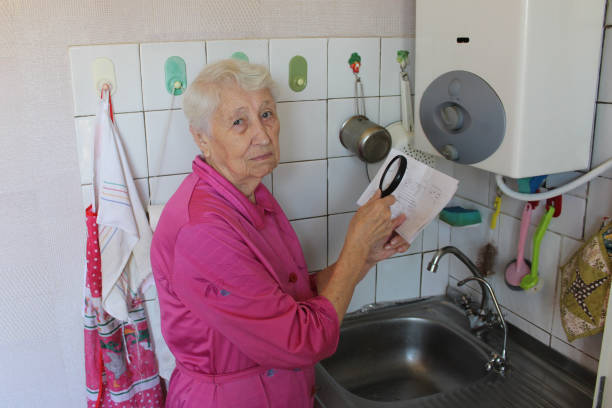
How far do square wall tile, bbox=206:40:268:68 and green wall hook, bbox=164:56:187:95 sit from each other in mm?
75

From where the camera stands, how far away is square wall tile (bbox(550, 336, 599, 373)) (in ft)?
4.61

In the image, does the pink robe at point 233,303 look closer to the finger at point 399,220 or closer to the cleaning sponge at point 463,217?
the finger at point 399,220

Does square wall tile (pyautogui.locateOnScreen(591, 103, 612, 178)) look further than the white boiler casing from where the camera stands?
Yes

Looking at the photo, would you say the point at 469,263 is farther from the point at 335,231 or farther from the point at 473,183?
the point at 335,231

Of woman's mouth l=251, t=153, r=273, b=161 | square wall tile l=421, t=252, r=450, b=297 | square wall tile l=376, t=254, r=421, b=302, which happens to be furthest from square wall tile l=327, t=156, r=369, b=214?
woman's mouth l=251, t=153, r=273, b=161

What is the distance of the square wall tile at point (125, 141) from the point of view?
140 centimetres

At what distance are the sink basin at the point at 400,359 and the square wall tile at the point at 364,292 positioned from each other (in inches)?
3.2

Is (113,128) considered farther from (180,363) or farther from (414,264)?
(414,264)

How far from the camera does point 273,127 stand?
1230mm

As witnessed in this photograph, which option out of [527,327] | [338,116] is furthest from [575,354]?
[338,116]

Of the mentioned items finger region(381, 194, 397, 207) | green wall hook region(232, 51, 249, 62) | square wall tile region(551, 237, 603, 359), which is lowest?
square wall tile region(551, 237, 603, 359)

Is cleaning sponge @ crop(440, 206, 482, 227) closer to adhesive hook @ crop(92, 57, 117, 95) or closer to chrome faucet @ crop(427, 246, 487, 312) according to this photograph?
chrome faucet @ crop(427, 246, 487, 312)

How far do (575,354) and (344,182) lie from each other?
0.81 metres

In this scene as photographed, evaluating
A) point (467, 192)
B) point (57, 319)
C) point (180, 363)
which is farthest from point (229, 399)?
point (467, 192)
